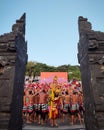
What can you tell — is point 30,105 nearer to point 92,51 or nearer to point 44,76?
point 92,51

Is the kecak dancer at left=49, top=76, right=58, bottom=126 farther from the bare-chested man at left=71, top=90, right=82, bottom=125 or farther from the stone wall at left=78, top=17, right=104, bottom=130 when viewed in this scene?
the stone wall at left=78, top=17, right=104, bottom=130

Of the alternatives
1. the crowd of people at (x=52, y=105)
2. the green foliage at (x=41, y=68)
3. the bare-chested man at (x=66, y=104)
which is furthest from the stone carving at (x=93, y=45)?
the green foliage at (x=41, y=68)

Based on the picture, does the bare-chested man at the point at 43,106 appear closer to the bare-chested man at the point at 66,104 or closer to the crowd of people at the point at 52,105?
the crowd of people at the point at 52,105

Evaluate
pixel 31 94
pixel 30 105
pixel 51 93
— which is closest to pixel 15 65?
pixel 51 93

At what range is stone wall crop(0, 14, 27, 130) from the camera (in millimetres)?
4781

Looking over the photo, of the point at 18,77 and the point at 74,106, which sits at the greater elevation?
the point at 18,77

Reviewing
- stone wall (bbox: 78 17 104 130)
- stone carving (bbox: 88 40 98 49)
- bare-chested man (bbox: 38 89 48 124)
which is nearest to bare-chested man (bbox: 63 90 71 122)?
bare-chested man (bbox: 38 89 48 124)

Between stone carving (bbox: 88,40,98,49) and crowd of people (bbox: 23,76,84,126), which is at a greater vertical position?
stone carving (bbox: 88,40,98,49)

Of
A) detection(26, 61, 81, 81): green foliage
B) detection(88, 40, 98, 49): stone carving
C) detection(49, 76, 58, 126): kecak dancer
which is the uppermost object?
detection(26, 61, 81, 81): green foliage

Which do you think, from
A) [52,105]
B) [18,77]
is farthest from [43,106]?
[18,77]

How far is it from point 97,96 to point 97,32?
2.02m

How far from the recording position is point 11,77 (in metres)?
5.07

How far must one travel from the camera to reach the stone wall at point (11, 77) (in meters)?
4.78

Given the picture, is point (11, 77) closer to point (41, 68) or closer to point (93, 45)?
point (93, 45)
